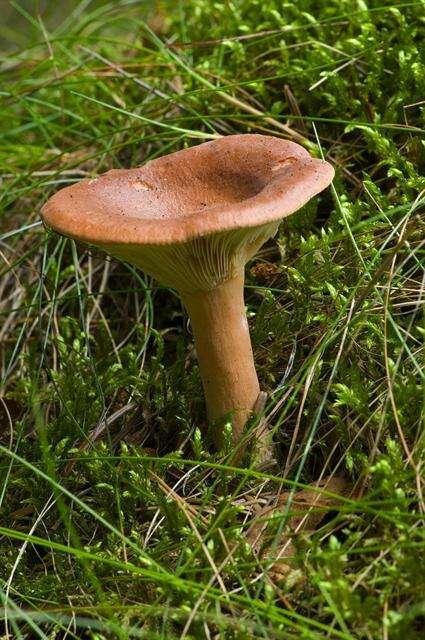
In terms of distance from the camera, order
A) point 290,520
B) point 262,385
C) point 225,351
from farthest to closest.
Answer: point 262,385 → point 225,351 → point 290,520

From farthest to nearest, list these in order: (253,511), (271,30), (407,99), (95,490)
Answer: (271,30)
(407,99)
(95,490)
(253,511)

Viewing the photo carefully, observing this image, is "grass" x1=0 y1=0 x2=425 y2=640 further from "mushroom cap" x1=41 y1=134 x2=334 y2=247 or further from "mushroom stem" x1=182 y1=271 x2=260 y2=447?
"mushroom cap" x1=41 y1=134 x2=334 y2=247

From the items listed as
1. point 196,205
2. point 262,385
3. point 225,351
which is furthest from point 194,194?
point 262,385

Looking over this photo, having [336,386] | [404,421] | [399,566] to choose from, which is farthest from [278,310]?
[399,566]

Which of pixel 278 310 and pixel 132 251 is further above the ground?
pixel 132 251

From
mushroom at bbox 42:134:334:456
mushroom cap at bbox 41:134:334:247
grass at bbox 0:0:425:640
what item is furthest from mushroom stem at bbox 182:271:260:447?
mushroom cap at bbox 41:134:334:247

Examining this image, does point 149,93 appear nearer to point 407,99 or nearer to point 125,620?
point 407,99

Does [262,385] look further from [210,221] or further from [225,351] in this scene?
[210,221]
